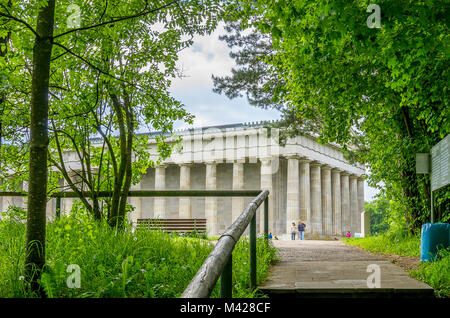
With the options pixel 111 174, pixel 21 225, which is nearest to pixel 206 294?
pixel 21 225

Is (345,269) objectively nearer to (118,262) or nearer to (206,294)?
(118,262)

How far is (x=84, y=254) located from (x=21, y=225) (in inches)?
105

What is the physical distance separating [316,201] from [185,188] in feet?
39.7

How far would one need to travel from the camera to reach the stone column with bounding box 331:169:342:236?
48.8 m

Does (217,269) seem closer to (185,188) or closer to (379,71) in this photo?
(379,71)

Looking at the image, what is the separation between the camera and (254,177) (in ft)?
152

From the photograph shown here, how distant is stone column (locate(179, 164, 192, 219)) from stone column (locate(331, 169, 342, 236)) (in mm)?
15098

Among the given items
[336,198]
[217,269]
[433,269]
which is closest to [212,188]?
[336,198]

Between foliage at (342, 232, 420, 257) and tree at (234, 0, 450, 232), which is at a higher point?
tree at (234, 0, 450, 232)

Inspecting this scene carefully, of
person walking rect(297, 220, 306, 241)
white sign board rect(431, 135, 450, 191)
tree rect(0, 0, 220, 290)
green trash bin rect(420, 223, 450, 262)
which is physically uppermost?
tree rect(0, 0, 220, 290)

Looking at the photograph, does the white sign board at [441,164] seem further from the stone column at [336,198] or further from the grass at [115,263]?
the stone column at [336,198]

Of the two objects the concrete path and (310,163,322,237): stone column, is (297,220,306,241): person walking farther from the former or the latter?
the concrete path

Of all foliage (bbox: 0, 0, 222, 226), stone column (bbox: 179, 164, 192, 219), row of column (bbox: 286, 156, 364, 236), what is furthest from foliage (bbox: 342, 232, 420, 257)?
stone column (bbox: 179, 164, 192, 219)
